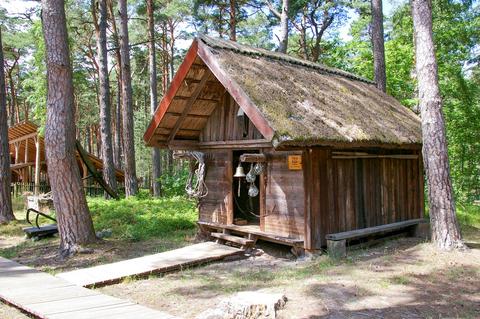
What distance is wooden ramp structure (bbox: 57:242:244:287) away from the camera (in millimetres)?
6754

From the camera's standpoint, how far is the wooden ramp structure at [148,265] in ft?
22.2

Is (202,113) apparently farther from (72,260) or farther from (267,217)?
(72,260)

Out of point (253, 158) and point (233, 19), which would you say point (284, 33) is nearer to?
point (233, 19)

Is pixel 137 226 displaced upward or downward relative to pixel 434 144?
downward

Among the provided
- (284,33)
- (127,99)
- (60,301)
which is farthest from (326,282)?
(127,99)

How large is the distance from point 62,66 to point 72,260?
3.97 meters

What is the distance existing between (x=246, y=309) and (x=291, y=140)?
2.92m

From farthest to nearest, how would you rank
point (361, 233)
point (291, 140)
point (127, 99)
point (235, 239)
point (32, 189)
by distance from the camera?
point (32, 189)
point (127, 99)
point (235, 239)
point (361, 233)
point (291, 140)

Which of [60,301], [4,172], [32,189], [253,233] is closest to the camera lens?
[60,301]

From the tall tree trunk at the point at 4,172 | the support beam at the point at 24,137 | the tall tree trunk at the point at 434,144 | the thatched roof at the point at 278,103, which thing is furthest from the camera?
the support beam at the point at 24,137

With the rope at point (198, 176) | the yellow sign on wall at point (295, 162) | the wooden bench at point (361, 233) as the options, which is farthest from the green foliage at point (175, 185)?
the yellow sign on wall at point (295, 162)

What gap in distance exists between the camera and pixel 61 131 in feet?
28.5

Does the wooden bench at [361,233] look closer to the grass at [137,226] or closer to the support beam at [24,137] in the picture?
the grass at [137,226]

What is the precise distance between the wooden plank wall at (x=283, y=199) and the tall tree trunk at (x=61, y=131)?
4030mm
